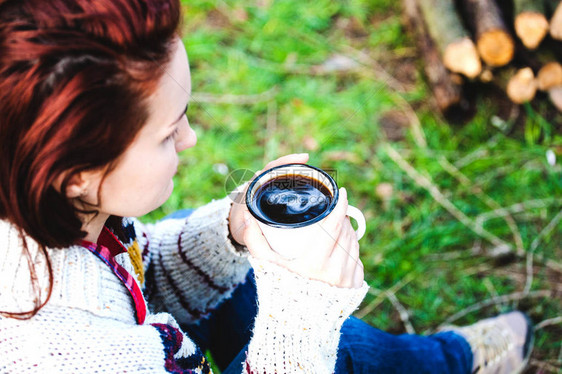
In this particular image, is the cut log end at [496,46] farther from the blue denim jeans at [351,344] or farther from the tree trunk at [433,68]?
the blue denim jeans at [351,344]

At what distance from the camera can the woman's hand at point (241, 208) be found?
1343 millimetres

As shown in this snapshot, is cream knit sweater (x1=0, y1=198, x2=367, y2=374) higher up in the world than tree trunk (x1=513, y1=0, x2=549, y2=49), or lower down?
lower down

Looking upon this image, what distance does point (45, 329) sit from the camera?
0.97m

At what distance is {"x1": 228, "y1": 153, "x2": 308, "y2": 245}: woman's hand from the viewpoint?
134cm

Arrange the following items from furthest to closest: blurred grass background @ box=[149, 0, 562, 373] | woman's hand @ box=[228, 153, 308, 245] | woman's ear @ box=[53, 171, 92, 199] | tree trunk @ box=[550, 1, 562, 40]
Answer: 1. tree trunk @ box=[550, 1, 562, 40]
2. blurred grass background @ box=[149, 0, 562, 373]
3. woman's hand @ box=[228, 153, 308, 245]
4. woman's ear @ box=[53, 171, 92, 199]

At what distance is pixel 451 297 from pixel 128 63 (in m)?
1.74

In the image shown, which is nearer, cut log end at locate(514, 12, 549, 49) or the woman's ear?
the woman's ear

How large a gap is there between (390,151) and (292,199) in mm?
1553

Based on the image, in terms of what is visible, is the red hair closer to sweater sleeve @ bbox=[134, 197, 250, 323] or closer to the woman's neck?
the woman's neck

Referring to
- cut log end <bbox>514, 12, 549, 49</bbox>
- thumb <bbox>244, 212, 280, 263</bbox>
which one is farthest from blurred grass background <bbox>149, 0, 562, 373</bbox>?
thumb <bbox>244, 212, 280, 263</bbox>

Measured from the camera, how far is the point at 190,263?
58.8 inches

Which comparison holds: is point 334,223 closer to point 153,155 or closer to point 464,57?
point 153,155

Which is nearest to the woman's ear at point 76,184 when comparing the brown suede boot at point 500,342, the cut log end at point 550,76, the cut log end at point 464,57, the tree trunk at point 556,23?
the brown suede boot at point 500,342

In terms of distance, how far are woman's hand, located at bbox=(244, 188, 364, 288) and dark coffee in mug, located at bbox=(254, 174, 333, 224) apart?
0.04 metres
